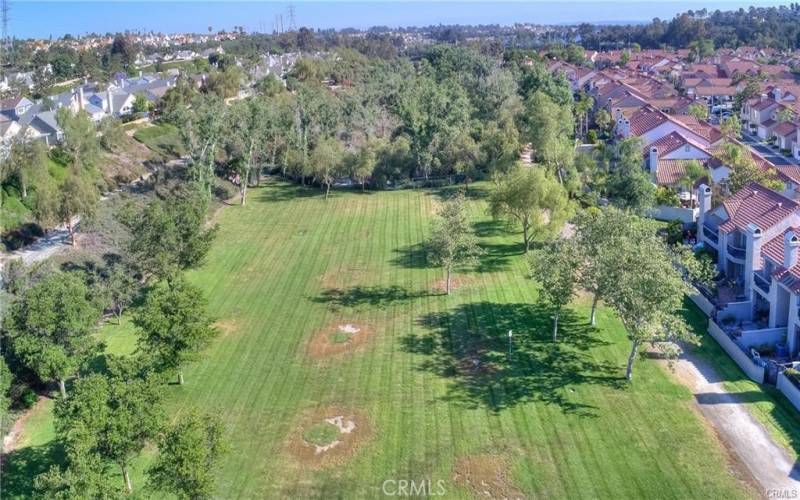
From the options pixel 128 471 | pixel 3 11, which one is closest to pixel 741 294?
pixel 128 471

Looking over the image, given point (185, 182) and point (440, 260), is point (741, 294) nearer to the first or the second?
point (440, 260)

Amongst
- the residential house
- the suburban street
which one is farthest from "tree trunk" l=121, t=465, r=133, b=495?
the suburban street

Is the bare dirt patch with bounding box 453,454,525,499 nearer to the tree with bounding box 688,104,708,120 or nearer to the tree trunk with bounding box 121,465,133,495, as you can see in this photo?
the tree trunk with bounding box 121,465,133,495

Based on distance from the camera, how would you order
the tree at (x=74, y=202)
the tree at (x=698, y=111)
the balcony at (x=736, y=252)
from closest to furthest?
the balcony at (x=736, y=252) < the tree at (x=74, y=202) < the tree at (x=698, y=111)

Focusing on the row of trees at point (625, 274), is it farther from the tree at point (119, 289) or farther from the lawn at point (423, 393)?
the tree at point (119, 289)

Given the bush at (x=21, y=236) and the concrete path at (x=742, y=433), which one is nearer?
the concrete path at (x=742, y=433)

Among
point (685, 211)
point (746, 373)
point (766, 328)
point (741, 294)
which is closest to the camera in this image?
point (746, 373)

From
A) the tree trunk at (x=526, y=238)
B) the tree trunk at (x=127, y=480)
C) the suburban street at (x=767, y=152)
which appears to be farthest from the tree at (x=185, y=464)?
the suburban street at (x=767, y=152)
